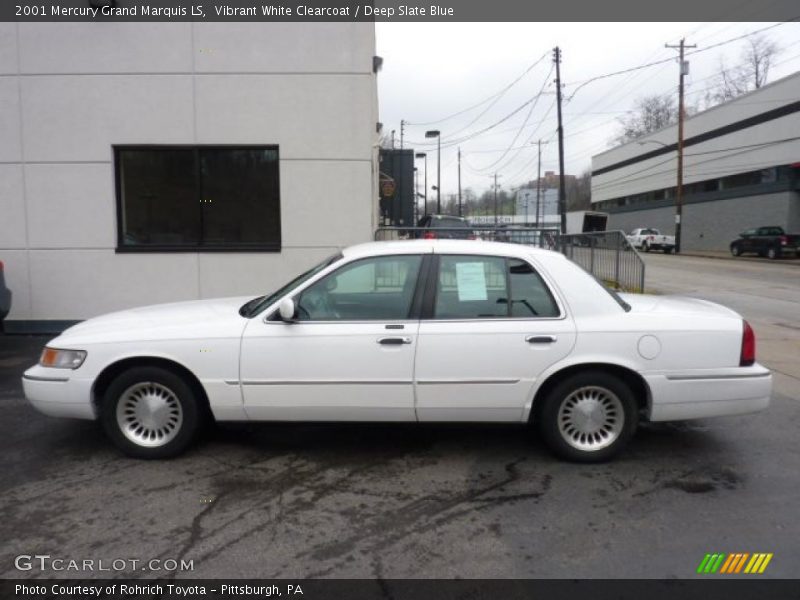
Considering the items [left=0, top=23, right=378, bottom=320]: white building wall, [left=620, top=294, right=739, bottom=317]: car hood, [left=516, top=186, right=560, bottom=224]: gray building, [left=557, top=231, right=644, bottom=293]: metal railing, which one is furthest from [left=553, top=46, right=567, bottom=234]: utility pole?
[left=516, top=186, right=560, bottom=224]: gray building

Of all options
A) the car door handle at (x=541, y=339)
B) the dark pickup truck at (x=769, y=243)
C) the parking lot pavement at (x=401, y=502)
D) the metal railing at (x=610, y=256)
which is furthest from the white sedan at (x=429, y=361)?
the dark pickup truck at (x=769, y=243)

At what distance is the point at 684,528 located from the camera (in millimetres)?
3543

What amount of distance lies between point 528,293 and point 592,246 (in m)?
9.19

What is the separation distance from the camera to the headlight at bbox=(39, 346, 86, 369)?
14.3ft

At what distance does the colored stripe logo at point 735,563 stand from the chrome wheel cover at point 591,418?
117 cm

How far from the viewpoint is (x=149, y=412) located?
4.41 m

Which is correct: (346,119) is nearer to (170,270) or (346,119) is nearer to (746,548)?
(170,270)

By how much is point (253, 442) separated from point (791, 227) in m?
40.0

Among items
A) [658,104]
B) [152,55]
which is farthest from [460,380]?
[658,104]

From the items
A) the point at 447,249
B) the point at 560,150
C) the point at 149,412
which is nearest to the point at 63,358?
the point at 149,412

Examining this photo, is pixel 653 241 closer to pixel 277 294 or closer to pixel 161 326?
pixel 277 294

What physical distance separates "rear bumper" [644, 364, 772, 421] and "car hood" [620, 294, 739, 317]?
46 cm

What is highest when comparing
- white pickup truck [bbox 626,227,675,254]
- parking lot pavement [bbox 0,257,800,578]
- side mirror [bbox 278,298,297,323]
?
white pickup truck [bbox 626,227,675,254]

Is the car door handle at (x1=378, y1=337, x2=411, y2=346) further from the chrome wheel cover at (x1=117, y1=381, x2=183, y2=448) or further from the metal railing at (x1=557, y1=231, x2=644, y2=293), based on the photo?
the metal railing at (x1=557, y1=231, x2=644, y2=293)
